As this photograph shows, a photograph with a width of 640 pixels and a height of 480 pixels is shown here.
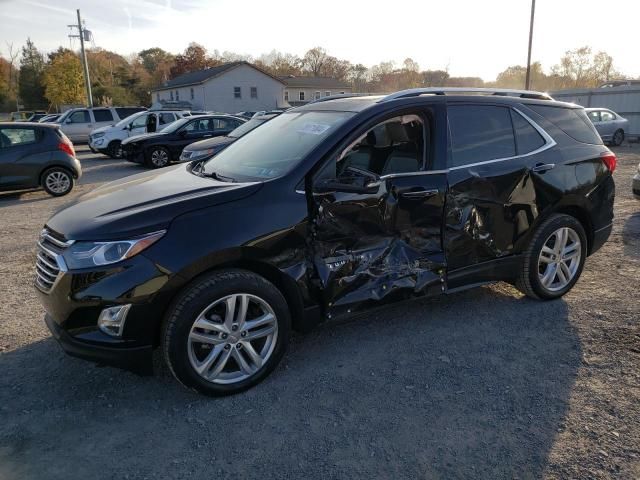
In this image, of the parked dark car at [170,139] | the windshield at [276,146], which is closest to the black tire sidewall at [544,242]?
the windshield at [276,146]

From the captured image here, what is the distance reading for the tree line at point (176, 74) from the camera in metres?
52.5

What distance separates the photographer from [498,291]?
4793 millimetres

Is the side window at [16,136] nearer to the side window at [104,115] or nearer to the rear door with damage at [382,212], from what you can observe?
the rear door with damage at [382,212]

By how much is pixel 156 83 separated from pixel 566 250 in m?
78.9

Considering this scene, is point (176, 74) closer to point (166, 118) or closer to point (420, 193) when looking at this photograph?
point (166, 118)

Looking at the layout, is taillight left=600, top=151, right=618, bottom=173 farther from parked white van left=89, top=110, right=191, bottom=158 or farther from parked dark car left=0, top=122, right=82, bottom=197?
parked white van left=89, top=110, right=191, bottom=158

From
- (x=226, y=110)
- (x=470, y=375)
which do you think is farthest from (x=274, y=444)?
(x=226, y=110)

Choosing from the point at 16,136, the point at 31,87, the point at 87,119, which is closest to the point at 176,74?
the point at 31,87

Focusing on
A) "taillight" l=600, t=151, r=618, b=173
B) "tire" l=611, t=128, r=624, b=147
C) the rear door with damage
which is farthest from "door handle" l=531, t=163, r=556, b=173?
"tire" l=611, t=128, r=624, b=147

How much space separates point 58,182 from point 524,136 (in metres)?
9.87

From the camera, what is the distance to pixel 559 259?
4.45m

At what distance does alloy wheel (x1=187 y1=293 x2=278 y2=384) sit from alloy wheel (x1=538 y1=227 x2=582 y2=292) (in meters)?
2.58

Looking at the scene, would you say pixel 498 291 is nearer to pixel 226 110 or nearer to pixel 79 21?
pixel 79 21

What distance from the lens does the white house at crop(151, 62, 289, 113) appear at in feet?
161
